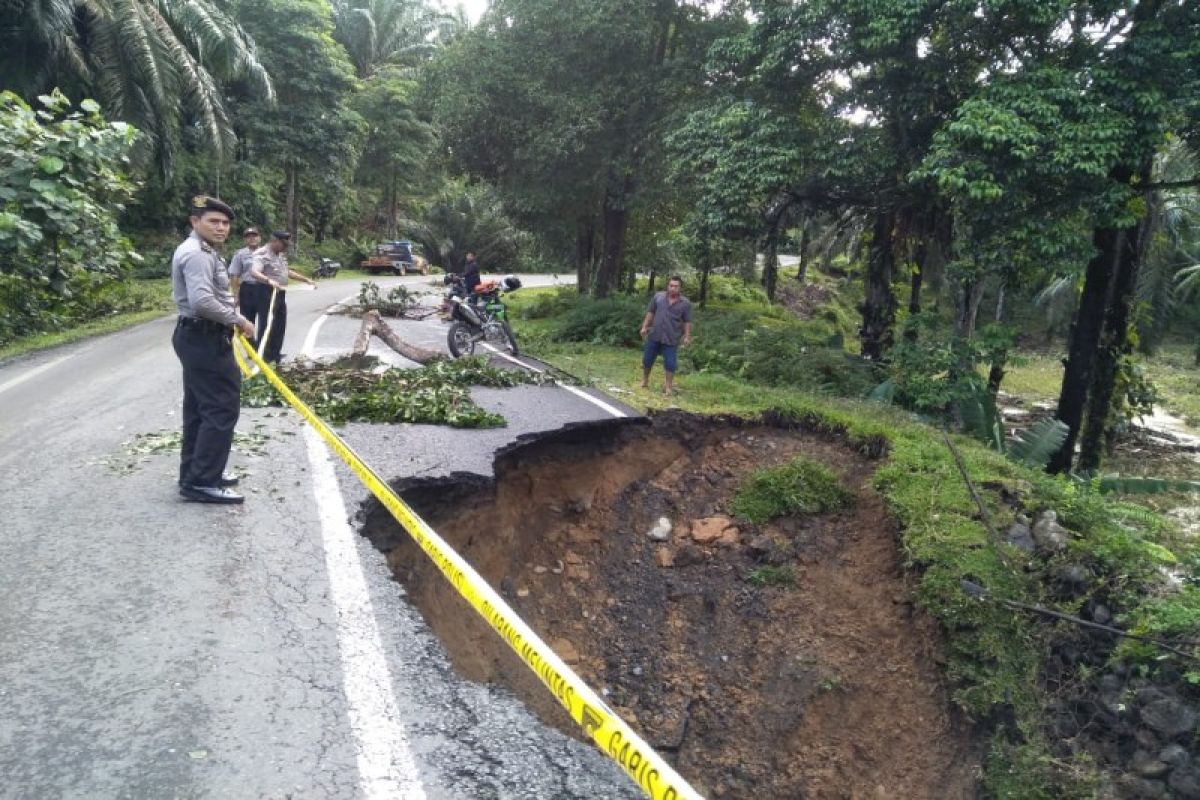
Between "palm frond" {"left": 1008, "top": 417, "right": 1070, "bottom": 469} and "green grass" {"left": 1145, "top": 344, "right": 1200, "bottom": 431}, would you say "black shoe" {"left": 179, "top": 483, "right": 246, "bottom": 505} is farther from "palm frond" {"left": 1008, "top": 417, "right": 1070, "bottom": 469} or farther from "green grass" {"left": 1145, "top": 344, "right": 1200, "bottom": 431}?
"green grass" {"left": 1145, "top": 344, "right": 1200, "bottom": 431}

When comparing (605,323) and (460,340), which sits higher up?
(605,323)

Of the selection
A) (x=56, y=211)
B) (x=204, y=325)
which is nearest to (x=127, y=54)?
(x=56, y=211)

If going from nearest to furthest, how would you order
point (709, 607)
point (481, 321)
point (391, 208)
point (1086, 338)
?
point (709, 607), point (1086, 338), point (481, 321), point (391, 208)

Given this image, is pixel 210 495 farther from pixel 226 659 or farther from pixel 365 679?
pixel 365 679

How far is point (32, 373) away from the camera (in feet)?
30.3

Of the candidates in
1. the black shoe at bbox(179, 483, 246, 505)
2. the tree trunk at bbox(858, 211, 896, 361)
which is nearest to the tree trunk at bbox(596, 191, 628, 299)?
the tree trunk at bbox(858, 211, 896, 361)

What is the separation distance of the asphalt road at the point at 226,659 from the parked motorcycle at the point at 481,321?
6.38 m

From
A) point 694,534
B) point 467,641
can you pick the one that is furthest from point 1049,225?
point 467,641

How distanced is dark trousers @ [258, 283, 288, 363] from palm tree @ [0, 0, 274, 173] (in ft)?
35.7

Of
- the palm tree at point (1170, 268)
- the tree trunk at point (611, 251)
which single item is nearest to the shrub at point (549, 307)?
the tree trunk at point (611, 251)

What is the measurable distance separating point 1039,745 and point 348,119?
3281cm

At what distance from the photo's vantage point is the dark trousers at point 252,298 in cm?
946

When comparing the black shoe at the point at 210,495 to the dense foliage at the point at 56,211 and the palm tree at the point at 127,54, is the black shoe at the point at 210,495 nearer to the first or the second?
the dense foliage at the point at 56,211

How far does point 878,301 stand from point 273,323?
1038cm
